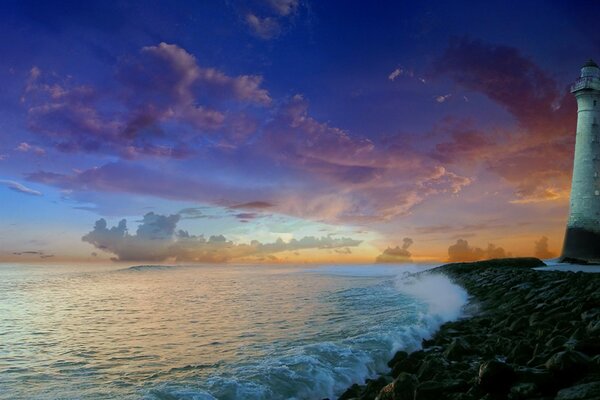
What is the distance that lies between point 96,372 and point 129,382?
5.63 ft

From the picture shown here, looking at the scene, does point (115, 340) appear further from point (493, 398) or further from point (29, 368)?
point (493, 398)

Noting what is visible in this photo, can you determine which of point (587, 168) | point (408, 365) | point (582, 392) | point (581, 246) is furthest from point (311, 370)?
point (587, 168)

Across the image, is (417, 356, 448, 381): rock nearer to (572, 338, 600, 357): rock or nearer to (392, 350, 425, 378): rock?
(392, 350, 425, 378): rock

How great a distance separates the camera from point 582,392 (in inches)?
208

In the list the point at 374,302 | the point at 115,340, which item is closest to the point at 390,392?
the point at 115,340

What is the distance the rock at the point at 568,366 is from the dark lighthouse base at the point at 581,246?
35755 mm

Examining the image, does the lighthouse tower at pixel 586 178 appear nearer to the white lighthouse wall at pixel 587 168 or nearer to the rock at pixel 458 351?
the white lighthouse wall at pixel 587 168

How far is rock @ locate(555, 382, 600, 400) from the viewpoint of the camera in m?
5.14

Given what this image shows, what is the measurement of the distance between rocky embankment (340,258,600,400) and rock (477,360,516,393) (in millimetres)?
14

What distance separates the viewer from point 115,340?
1548 cm

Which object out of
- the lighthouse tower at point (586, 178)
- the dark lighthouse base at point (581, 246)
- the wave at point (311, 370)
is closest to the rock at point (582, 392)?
the wave at point (311, 370)

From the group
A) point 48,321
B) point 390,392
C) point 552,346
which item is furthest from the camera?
point 48,321

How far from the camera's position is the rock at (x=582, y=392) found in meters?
5.14

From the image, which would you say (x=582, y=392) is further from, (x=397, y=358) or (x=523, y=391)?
(x=397, y=358)
